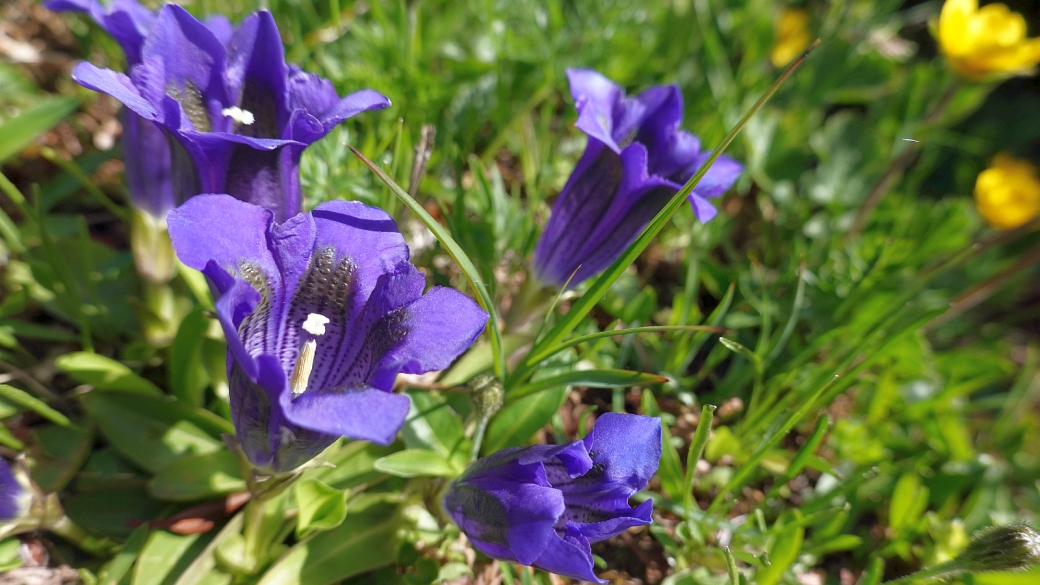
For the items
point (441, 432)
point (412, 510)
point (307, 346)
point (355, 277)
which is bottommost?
point (412, 510)

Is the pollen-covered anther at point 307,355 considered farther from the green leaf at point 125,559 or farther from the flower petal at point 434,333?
the green leaf at point 125,559

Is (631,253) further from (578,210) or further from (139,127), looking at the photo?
(139,127)

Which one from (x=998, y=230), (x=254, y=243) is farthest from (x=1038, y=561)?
(x=998, y=230)

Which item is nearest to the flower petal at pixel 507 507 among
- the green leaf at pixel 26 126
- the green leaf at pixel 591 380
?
the green leaf at pixel 591 380

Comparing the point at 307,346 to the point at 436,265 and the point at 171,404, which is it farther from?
the point at 436,265

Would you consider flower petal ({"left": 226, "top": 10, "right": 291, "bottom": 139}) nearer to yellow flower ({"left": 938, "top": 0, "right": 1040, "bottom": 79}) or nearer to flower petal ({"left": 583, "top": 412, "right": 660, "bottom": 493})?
flower petal ({"left": 583, "top": 412, "right": 660, "bottom": 493})

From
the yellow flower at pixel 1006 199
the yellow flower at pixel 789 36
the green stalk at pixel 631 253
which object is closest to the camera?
the green stalk at pixel 631 253
